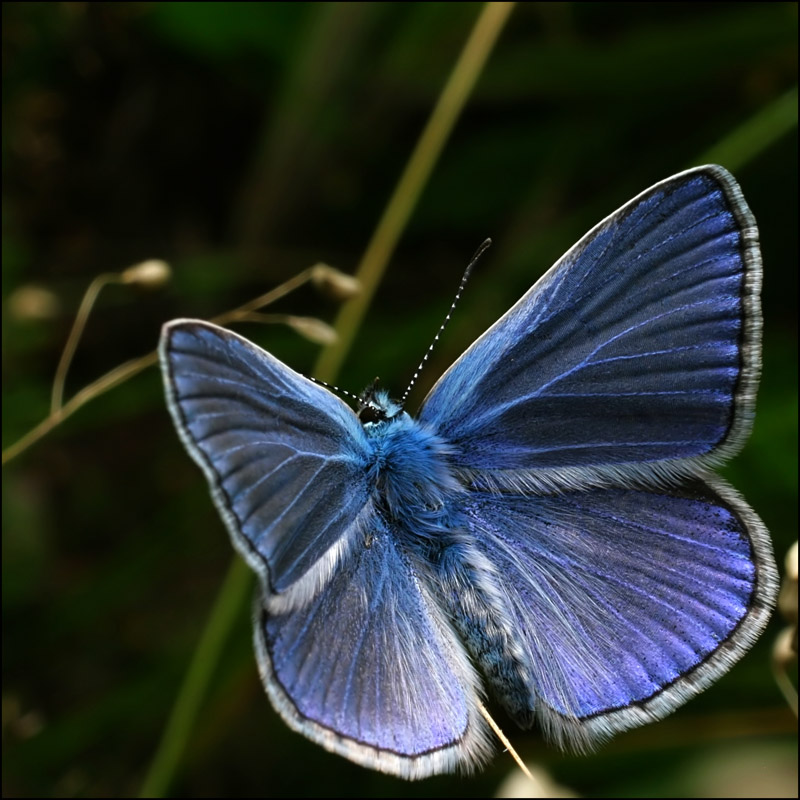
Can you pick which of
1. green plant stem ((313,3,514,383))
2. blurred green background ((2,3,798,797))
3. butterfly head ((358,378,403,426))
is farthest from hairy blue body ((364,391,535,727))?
blurred green background ((2,3,798,797))

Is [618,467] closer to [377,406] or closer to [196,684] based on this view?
[377,406]

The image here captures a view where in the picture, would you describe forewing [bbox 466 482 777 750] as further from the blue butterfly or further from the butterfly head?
the butterfly head

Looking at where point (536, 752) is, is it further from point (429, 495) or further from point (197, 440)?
point (197, 440)

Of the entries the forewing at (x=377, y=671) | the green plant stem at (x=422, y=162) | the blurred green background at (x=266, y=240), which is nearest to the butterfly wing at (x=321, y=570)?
the forewing at (x=377, y=671)

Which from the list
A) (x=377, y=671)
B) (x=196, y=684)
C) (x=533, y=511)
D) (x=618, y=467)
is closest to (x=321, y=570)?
(x=377, y=671)

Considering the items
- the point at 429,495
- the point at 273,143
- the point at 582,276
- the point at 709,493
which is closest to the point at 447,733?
the point at 429,495

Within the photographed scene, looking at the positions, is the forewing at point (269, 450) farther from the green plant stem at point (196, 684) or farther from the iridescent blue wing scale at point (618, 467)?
the green plant stem at point (196, 684)
